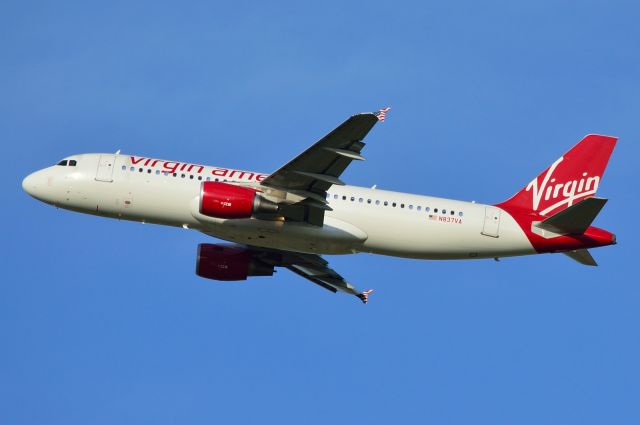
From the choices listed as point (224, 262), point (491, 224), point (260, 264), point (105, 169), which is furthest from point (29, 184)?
point (491, 224)

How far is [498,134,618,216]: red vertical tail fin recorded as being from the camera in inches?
2416

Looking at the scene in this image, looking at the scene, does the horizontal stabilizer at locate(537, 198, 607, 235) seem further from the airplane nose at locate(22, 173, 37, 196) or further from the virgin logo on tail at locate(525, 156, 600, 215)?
the airplane nose at locate(22, 173, 37, 196)

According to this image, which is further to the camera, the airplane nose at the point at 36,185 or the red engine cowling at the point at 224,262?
the red engine cowling at the point at 224,262

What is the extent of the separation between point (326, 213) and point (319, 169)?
392 cm

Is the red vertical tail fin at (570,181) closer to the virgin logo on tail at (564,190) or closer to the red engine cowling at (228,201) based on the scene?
the virgin logo on tail at (564,190)

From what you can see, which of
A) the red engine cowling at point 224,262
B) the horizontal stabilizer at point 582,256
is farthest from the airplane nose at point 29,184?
the horizontal stabilizer at point 582,256

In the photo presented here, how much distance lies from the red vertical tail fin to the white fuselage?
2.41 m

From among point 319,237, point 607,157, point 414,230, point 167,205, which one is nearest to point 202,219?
point 167,205

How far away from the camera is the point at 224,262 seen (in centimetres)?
6425

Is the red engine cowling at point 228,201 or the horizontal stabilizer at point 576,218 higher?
the horizontal stabilizer at point 576,218

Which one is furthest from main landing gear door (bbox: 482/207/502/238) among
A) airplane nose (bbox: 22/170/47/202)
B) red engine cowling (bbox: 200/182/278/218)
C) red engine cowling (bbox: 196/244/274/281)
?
airplane nose (bbox: 22/170/47/202)

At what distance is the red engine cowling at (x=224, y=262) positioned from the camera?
2527 inches

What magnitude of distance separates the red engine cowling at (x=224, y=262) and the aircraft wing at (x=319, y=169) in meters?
7.83

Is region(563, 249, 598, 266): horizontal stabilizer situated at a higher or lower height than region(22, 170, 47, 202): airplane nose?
lower
